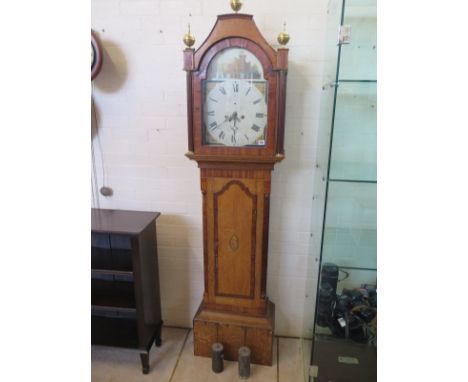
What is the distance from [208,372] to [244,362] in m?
0.23

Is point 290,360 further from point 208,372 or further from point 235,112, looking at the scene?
point 235,112

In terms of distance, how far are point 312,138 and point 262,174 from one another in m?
0.37

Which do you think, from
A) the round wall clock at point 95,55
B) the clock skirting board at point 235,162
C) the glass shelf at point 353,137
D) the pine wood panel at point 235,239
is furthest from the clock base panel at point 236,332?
the round wall clock at point 95,55

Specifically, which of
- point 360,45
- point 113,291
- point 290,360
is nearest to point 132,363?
point 113,291

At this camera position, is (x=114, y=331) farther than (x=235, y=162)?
Yes

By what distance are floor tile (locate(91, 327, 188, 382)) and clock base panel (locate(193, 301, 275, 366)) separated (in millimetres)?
229

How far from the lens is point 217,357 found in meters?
1.53

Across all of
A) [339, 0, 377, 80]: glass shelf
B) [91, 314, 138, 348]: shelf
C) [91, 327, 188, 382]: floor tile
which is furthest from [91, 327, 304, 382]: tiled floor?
[339, 0, 377, 80]: glass shelf

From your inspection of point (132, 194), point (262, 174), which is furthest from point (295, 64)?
point (132, 194)

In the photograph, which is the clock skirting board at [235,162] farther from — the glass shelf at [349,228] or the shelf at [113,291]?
the shelf at [113,291]

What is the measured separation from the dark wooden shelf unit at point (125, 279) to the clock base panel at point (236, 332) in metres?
0.29

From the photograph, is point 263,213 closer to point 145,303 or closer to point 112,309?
point 145,303

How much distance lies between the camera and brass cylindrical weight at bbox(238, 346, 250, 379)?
1.49 m
